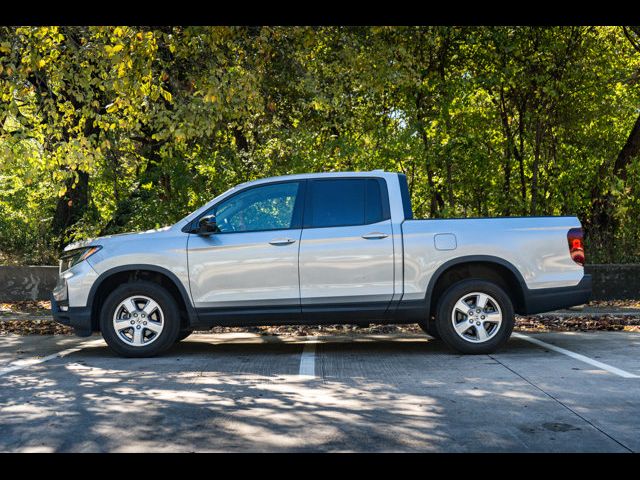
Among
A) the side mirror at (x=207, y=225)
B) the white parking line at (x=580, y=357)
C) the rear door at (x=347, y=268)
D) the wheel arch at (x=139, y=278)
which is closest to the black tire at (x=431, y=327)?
the rear door at (x=347, y=268)

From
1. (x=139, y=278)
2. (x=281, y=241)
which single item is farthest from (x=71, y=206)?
(x=281, y=241)

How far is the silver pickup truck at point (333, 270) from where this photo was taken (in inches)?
362

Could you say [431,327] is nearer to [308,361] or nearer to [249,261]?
[308,361]

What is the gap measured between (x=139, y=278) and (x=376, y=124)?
27.9 feet

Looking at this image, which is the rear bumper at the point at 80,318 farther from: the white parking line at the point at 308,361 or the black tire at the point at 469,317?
the black tire at the point at 469,317

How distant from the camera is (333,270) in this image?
9.19 meters

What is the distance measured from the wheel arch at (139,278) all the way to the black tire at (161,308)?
0.15m

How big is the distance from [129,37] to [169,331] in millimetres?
4142

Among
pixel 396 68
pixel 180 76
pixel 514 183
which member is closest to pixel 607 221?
pixel 514 183

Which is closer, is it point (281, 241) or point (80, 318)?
point (281, 241)

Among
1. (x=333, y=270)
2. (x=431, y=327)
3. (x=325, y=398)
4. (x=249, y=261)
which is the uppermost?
(x=249, y=261)

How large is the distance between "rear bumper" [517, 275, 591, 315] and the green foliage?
5.30m

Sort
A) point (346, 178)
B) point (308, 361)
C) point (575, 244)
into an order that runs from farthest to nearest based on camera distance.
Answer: point (346, 178)
point (575, 244)
point (308, 361)

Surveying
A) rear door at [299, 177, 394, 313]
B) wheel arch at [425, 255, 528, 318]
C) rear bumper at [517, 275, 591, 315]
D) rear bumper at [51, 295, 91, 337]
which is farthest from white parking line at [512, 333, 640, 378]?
rear bumper at [51, 295, 91, 337]
